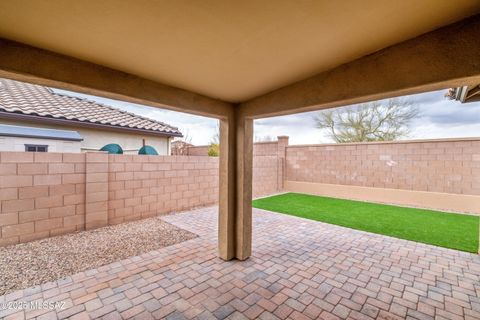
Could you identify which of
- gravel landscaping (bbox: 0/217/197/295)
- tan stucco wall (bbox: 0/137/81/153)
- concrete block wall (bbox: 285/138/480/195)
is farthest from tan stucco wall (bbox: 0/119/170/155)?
concrete block wall (bbox: 285/138/480/195)

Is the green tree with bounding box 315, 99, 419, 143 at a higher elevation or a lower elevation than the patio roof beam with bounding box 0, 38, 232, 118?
higher

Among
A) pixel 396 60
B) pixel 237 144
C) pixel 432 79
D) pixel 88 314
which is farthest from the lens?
pixel 237 144

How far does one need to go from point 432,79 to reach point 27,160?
595cm

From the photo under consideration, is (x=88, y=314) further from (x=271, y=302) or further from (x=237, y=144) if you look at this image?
(x=237, y=144)

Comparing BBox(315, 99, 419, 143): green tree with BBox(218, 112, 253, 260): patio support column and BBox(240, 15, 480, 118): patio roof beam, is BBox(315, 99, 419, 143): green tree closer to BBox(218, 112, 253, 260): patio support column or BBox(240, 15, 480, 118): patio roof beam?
BBox(218, 112, 253, 260): patio support column

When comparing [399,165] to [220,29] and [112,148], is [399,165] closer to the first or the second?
[220,29]

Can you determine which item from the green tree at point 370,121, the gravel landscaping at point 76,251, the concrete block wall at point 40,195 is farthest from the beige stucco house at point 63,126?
the green tree at point 370,121

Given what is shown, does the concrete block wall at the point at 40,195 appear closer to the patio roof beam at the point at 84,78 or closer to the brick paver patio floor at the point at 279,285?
the brick paver patio floor at the point at 279,285

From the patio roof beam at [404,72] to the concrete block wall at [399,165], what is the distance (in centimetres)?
722

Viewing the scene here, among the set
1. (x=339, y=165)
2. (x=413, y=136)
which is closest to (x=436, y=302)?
(x=339, y=165)

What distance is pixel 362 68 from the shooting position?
2.16 m

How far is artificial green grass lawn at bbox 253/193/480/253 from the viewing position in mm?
4680

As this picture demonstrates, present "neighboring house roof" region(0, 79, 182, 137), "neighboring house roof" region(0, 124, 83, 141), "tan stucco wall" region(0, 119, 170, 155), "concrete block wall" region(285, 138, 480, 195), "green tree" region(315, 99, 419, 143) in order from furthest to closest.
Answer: "green tree" region(315, 99, 419, 143) < "concrete block wall" region(285, 138, 480, 195) < "tan stucco wall" region(0, 119, 170, 155) < "neighboring house roof" region(0, 79, 182, 137) < "neighboring house roof" region(0, 124, 83, 141)

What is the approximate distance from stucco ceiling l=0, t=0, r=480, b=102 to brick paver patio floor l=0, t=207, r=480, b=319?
104 inches
